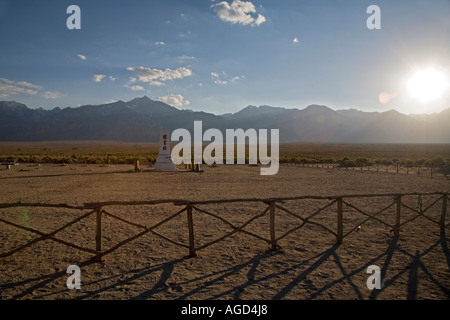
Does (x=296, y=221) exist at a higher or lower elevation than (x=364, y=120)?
lower

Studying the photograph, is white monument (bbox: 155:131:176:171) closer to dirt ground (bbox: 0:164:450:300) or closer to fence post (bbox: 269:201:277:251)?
dirt ground (bbox: 0:164:450:300)

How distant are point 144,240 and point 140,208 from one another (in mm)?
3644

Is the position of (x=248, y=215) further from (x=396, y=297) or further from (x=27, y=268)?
(x=27, y=268)

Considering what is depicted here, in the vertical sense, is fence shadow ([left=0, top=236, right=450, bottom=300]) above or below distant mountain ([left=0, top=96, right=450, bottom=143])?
below

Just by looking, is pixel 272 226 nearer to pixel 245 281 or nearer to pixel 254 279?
pixel 254 279

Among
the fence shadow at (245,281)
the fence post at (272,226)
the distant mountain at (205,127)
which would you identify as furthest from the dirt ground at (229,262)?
the distant mountain at (205,127)

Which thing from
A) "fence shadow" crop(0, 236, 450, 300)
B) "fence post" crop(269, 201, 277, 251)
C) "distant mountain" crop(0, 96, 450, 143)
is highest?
"distant mountain" crop(0, 96, 450, 143)

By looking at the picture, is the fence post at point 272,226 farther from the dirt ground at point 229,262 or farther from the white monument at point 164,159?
the white monument at point 164,159

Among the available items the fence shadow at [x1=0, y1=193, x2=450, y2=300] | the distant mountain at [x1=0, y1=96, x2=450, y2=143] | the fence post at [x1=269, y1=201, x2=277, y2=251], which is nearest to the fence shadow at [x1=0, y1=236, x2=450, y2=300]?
the fence shadow at [x1=0, y1=193, x2=450, y2=300]

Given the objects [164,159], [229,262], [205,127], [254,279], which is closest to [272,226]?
[229,262]

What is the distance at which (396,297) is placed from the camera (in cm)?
464

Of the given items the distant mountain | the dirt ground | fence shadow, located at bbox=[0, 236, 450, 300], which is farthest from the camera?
the distant mountain
